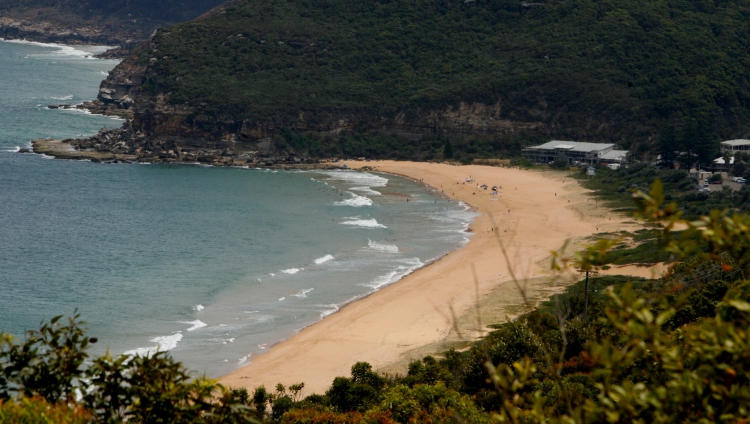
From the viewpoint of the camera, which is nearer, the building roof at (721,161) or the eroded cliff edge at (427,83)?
the building roof at (721,161)

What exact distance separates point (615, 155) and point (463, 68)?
24.0 metres

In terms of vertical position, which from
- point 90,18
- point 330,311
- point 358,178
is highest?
point 90,18

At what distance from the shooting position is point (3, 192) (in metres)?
62.4

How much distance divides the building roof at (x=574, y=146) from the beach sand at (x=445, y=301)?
1340cm

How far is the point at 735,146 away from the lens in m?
71.3

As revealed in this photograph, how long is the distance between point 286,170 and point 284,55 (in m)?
20.9

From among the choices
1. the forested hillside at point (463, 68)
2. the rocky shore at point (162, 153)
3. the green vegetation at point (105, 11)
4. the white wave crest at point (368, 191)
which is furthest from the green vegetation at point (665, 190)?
the green vegetation at point (105, 11)

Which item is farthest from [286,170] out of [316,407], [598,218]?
[316,407]

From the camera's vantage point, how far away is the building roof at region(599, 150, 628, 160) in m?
71.8

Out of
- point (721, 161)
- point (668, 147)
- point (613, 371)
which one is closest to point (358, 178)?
point (668, 147)

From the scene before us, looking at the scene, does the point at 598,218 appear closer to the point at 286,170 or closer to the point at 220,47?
the point at 286,170

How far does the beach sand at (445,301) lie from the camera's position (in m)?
28.7

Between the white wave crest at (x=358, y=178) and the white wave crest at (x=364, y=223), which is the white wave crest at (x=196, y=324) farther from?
the white wave crest at (x=358, y=178)

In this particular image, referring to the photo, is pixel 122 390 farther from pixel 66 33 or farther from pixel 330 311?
pixel 66 33
